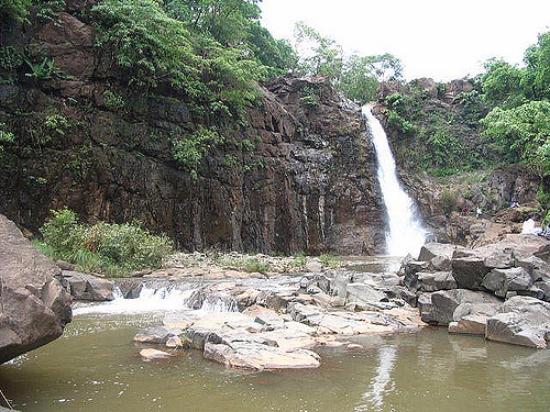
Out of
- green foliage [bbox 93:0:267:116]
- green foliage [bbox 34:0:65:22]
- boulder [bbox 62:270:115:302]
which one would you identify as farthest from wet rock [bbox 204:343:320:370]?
green foliage [bbox 34:0:65:22]

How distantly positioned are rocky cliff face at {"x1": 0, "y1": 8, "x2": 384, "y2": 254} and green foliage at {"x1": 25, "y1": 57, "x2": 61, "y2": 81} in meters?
0.25

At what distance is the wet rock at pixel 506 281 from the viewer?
1075cm

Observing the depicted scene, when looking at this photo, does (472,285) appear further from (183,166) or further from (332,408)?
(183,166)

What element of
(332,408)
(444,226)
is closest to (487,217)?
(444,226)

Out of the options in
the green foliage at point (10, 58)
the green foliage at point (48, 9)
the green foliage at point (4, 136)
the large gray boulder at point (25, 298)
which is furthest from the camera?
the green foliage at point (48, 9)

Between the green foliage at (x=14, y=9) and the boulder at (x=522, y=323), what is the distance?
64.4 ft

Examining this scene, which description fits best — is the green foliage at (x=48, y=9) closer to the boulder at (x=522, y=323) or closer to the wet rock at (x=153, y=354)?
the wet rock at (x=153, y=354)

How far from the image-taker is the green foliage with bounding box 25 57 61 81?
20.5m

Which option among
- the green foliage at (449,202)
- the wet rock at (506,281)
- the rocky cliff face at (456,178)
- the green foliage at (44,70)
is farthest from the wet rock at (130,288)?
the green foliage at (449,202)

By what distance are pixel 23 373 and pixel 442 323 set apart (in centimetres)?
799

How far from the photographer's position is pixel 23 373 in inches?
256

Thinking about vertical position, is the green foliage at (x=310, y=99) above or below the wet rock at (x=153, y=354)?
above

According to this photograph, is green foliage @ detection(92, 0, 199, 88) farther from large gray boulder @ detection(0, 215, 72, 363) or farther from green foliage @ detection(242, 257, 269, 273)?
large gray boulder @ detection(0, 215, 72, 363)

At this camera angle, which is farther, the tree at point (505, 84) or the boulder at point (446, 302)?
the tree at point (505, 84)
